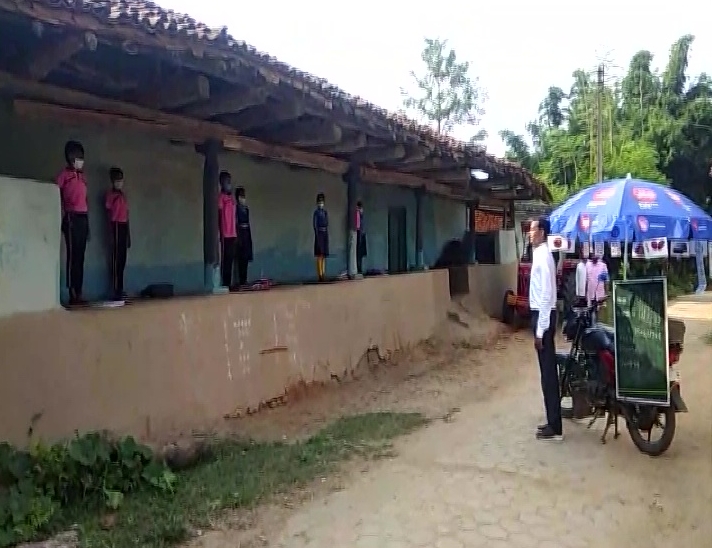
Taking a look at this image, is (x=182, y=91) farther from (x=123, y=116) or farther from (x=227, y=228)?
(x=227, y=228)

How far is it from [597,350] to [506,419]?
1412 millimetres

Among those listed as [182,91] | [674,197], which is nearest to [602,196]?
[674,197]

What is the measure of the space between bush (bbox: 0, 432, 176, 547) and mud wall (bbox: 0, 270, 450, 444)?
22cm

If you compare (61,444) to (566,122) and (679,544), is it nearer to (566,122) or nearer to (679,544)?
(679,544)

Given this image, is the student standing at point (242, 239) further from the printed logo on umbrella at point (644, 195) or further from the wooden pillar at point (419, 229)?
the wooden pillar at point (419, 229)

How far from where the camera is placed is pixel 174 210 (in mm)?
8164

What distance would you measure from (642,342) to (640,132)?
26695 millimetres

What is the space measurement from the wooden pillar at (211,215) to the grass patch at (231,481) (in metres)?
1.98

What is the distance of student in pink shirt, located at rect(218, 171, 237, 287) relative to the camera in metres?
8.23

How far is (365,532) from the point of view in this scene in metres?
4.42

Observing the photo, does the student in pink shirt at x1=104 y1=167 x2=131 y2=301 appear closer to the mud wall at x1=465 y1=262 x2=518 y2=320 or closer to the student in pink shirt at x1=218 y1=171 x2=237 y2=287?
the student in pink shirt at x1=218 y1=171 x2=237 y2=287

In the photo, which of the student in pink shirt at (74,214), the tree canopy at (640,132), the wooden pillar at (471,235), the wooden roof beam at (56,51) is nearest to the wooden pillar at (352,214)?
the student in pink shirt at (74,214)

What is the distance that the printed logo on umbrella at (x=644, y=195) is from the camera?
26.0ft

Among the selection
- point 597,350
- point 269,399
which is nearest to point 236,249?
point 269,399
